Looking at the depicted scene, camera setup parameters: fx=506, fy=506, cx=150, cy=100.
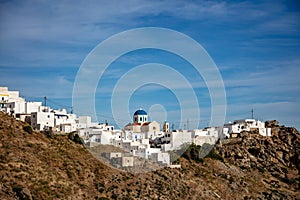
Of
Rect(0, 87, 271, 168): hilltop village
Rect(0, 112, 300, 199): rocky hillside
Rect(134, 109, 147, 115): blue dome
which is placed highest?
Rect(134, 109, 147, 115): blue dome

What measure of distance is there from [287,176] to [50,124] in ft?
98.8

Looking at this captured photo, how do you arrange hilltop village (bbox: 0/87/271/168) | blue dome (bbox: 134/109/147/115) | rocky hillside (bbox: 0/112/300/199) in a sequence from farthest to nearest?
blue dome (bbox: 134/109/147/115) → hilltop village (bbox: 0/87/271/168) → rocky hillside (bbox: 0/112/300/199)

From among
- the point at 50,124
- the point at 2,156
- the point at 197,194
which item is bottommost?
the point at 197,194

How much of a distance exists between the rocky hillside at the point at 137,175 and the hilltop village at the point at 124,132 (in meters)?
2.24

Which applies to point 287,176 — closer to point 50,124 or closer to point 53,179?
point 50,124

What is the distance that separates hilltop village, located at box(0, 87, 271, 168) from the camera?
50875mm

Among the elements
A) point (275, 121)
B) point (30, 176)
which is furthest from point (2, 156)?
point (275, 121)

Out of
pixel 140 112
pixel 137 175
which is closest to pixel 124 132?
pixel 140 112

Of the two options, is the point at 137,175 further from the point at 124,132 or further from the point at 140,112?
the point at 140,112

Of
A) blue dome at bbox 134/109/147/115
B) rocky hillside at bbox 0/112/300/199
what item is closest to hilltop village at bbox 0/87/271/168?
blue dome at bbox 134/109/147/115

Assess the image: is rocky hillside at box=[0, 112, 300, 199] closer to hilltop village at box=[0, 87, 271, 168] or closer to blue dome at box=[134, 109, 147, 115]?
hilltop village at box=[0, 87, 271, 168]

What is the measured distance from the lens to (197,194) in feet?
156

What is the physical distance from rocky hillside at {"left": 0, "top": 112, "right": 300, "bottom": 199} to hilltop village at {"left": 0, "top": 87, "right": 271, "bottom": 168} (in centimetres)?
224

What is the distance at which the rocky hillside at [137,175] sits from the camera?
3842 cm
